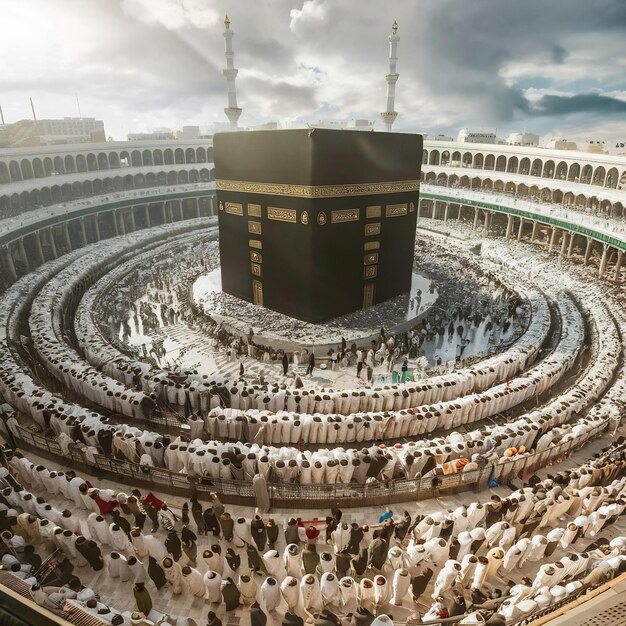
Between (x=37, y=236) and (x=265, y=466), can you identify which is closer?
(x=265, y=466)

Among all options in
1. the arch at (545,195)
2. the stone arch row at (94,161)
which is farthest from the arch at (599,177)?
the stone arch row at (94,161)

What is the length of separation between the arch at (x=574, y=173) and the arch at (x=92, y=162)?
124 feet

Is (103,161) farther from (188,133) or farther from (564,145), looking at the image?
(564,145)

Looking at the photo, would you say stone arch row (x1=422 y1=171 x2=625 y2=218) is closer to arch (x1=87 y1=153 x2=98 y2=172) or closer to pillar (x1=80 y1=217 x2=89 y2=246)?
arch (x1=87 y1=153 x2=98 y2=172)

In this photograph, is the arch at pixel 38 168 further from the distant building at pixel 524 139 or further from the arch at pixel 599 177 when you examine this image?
the distant building at pixel 524 139

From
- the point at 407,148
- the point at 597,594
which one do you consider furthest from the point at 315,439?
the point at 407,148

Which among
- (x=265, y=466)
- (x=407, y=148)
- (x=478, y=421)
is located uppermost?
(x=407, y=148)

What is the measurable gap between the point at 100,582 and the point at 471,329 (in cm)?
1537

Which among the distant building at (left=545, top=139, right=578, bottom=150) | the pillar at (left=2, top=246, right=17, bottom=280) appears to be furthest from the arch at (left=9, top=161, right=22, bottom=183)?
the distant building at (left=545, top=139, right=578, bottom=150)

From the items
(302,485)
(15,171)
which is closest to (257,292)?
(302,485)

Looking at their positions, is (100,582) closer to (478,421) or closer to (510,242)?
(478,421)

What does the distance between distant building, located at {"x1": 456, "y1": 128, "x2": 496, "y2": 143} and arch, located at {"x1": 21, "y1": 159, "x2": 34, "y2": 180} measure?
44.6m

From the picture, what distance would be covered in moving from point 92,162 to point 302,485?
38086mm

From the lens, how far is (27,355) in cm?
1424
